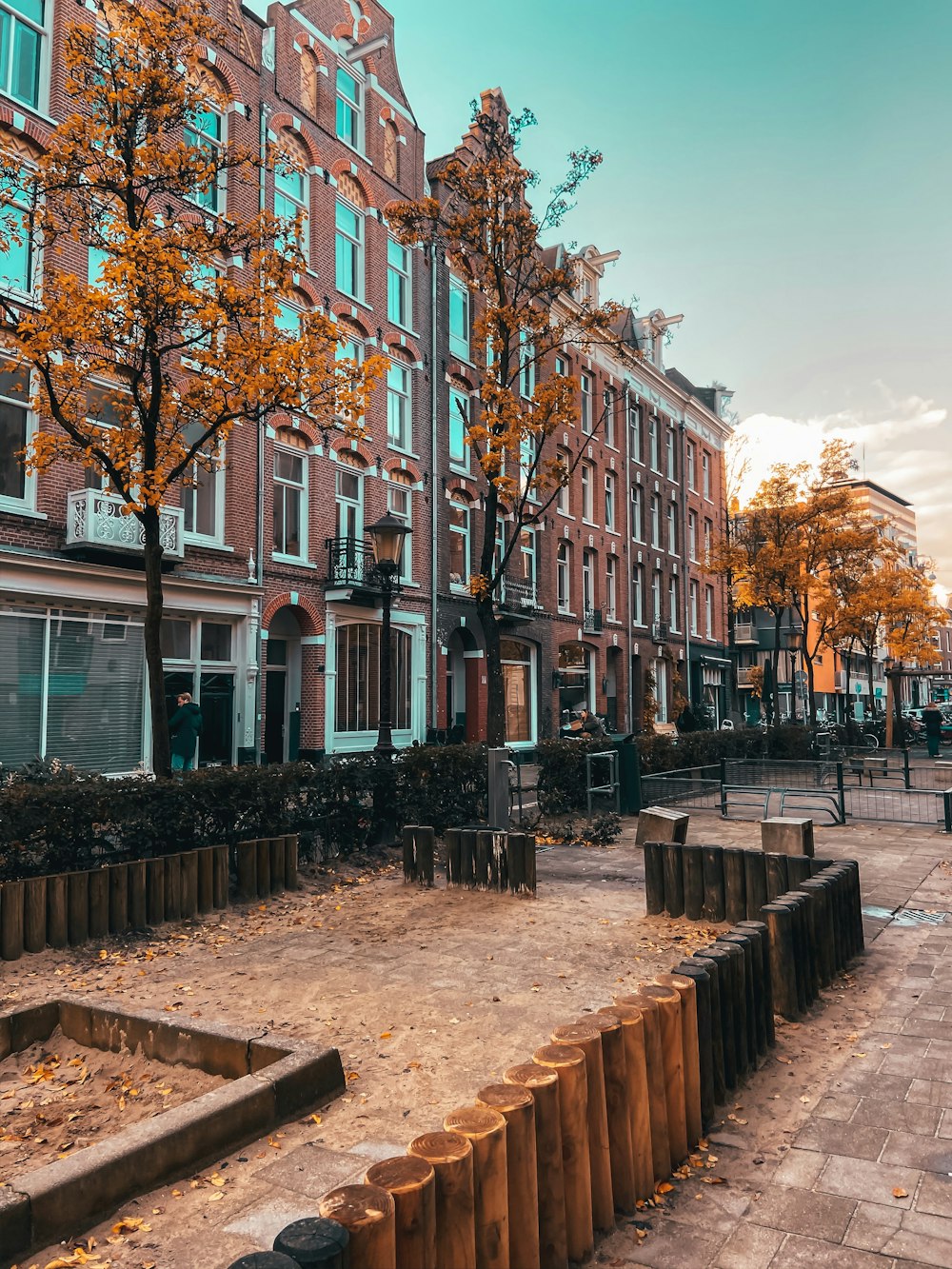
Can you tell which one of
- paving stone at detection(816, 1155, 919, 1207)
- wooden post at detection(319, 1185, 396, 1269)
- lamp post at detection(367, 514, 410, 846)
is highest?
lamp post at detection(367, 514, 410, 846)

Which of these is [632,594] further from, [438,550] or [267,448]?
[267,448]

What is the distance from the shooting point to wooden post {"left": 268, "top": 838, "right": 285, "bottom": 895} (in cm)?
884

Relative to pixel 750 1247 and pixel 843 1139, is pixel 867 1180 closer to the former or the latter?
pixel 843 1139

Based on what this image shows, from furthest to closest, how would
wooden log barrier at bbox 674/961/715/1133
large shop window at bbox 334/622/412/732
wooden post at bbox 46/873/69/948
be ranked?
large shop window at bbox 334/622/412/732, wooden post at bbox 46/873/69/948, wooden log barrier at bbox 674/961/715/1133

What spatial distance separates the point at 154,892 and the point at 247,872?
1.12 meters

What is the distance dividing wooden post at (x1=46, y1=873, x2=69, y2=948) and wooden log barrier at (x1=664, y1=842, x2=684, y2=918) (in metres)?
5.05

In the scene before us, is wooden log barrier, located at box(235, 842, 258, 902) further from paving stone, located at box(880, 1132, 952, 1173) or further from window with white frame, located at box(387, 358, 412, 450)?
window with white frame, located at box(387, 358, 412, 450)

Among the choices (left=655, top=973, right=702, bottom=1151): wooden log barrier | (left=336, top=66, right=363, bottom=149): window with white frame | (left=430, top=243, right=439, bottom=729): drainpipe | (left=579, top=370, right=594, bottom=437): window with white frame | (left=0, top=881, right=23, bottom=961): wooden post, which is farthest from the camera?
(left=579, top=370, right=594, bottom=437): window with white frame

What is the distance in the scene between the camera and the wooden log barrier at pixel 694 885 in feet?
25.5

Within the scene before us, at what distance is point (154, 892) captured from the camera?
7.56 meters

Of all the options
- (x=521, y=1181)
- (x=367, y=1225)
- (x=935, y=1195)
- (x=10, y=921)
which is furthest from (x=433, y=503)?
(x=367, y=1225)

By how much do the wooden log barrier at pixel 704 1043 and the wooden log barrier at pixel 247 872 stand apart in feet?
17.9

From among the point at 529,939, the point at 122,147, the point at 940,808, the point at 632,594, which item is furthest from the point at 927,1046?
the point at 632,594

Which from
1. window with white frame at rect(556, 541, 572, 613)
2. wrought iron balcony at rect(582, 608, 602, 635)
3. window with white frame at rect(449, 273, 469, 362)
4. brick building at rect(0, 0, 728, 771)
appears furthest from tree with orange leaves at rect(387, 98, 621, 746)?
wrought iron balcony at rect(582, 608, 602, 635)
